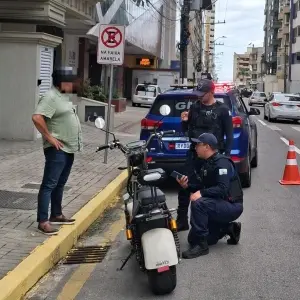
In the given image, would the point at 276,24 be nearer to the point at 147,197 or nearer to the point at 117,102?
the point at 117,102

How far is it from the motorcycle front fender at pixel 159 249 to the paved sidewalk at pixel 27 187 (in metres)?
1.25

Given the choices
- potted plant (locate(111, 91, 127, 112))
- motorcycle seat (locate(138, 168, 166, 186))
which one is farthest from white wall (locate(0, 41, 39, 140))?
potted plant (locate(111, 91, 127, 112))

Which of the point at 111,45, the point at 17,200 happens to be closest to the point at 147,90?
the point at 111,45

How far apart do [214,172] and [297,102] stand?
2366 cm

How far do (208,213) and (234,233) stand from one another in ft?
2.02

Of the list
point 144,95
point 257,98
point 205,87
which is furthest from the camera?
point 257,98

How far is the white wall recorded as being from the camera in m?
14.1

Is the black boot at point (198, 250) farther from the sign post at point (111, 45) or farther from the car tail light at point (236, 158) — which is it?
the sign post at point (111, 45)

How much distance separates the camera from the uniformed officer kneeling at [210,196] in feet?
18.5

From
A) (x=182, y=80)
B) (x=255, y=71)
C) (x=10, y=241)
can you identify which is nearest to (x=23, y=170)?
(x=10, y=241)

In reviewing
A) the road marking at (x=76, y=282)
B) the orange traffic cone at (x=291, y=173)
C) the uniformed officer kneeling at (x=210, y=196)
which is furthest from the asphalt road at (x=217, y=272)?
the orange traffic cone at (x=291, y=173)

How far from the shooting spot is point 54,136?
5922mm

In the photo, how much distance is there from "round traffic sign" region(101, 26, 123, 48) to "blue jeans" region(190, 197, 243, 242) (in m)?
6.30

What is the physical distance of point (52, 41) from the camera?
1476cm
